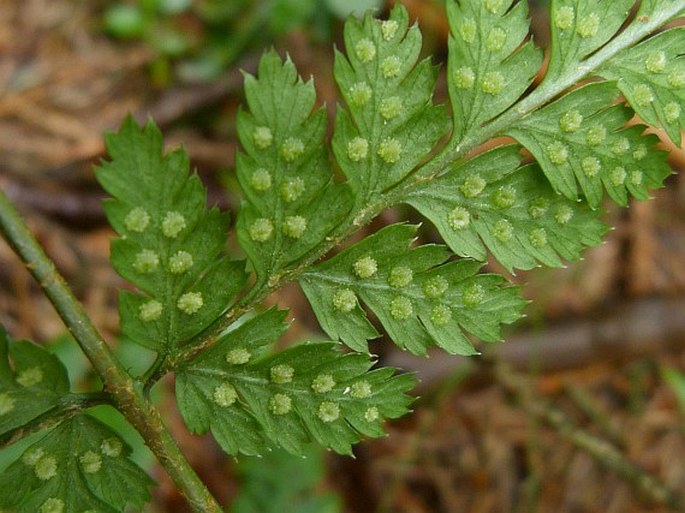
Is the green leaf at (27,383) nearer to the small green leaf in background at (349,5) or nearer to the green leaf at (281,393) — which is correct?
the green leaf at (281,393)

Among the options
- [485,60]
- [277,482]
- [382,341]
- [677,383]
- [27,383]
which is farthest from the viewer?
[677,383]

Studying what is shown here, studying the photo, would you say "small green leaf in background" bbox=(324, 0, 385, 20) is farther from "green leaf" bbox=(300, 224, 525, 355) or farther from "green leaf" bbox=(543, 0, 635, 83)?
"green leaf" bbox=(300, 224, 525, 355)

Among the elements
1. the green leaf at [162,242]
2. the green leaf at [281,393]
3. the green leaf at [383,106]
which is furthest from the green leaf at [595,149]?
the green leaf at [162,242]

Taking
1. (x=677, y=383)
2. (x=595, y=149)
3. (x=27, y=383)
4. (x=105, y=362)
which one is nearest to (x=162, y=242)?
(x=105, y=362)

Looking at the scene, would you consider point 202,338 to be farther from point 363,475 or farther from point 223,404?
point 363,475

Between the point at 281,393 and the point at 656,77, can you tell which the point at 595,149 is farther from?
the point at 281,393

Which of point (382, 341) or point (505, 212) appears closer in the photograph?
point (505, 212)
